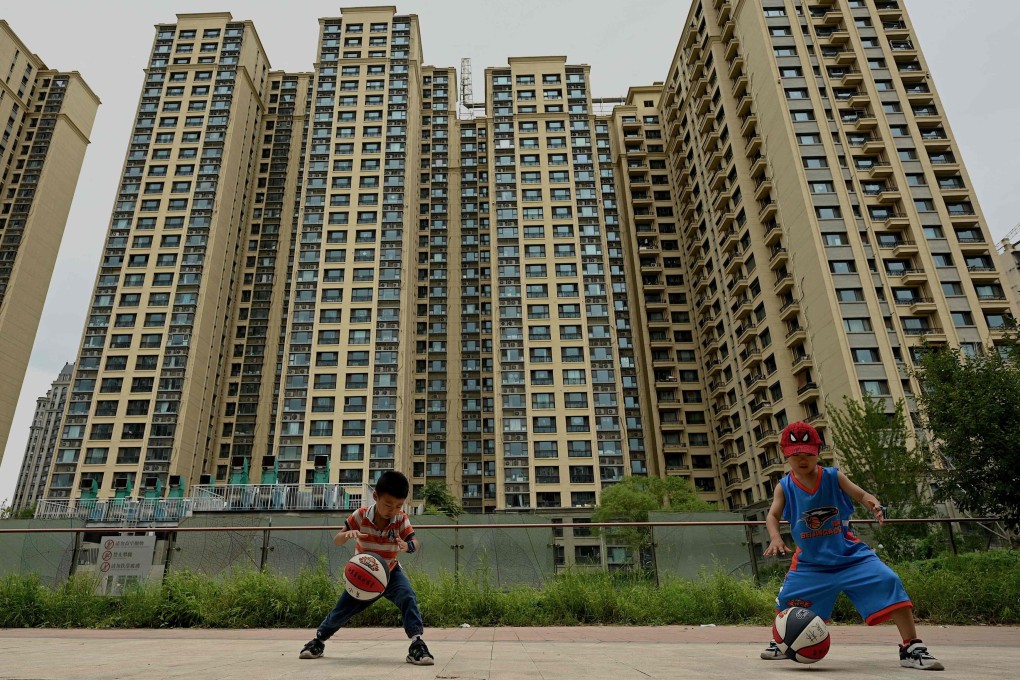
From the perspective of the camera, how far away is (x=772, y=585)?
32.3 feet

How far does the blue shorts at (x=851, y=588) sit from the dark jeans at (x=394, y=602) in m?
3.11

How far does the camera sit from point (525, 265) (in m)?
65.6

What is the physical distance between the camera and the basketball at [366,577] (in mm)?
5488

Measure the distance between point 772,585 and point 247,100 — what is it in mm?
81760

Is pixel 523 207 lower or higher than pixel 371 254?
higher

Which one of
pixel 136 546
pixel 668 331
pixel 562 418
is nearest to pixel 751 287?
pixel 668 331

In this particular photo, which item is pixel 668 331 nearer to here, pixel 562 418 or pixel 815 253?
pixel 562 418

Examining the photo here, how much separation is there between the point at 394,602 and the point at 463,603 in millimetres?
3765

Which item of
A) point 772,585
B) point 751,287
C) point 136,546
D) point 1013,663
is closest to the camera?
point 1013,663

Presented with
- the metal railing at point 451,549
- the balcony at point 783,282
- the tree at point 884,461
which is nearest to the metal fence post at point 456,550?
the metal railing at point 451,549

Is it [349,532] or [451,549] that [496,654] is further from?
[451,549]

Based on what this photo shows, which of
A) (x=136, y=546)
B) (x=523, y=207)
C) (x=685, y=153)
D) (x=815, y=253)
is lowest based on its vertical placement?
(x=136, y=546)

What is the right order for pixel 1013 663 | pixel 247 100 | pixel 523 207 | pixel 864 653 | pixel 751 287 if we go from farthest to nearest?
1. pixel 247 100
2. pixel 523 207
3. pixel 751 287
4. pixel 864 653
5. pixel 1013 663

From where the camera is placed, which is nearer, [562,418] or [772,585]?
[772,585]
